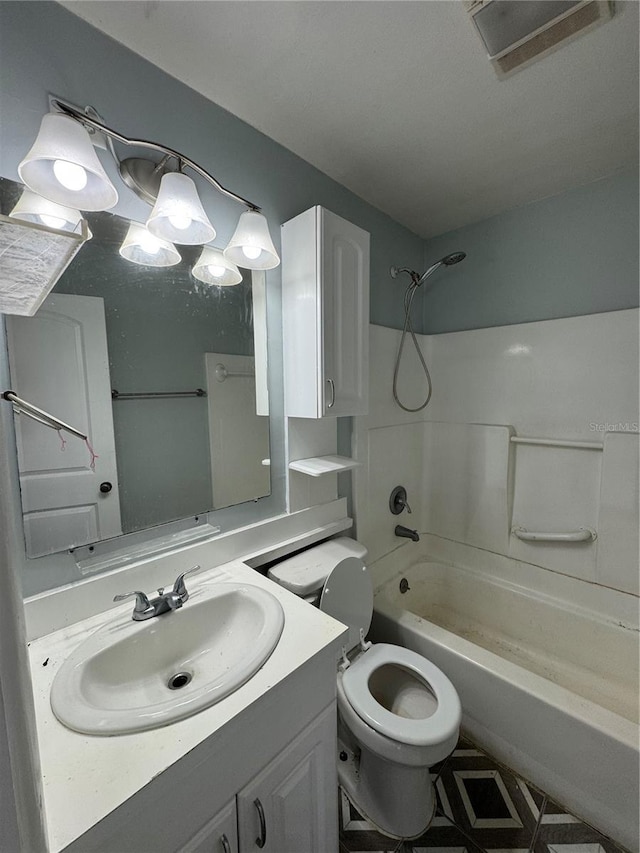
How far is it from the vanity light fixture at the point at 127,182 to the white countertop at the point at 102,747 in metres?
1.08

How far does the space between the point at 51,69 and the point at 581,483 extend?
242cm

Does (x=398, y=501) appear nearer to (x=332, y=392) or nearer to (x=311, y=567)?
(x=311, y=567)

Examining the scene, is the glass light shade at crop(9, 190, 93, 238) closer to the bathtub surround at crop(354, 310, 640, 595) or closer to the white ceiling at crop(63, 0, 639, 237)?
the white ceiling at crop(63, 0, 639, 237)

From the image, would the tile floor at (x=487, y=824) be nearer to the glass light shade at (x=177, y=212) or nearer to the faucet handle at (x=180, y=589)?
the faucet handle at (x=180, y=589)

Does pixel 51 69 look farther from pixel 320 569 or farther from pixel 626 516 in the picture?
pixel 626 516

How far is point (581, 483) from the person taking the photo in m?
1.68

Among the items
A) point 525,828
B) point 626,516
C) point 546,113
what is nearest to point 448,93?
point 546,113

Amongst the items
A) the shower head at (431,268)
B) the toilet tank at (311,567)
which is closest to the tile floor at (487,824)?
the toilet tank at (311,567)

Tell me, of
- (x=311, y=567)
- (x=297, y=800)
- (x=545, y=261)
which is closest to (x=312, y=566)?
(x=311, y=567)

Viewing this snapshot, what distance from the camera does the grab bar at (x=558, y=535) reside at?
166 centimetres

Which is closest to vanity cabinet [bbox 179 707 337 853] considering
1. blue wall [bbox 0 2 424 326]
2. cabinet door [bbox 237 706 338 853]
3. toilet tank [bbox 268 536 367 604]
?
cabinet door [bbox 237 706 338 853]

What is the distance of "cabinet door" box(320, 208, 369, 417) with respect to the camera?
1.27m

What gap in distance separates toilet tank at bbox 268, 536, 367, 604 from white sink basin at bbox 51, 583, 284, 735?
233 mm

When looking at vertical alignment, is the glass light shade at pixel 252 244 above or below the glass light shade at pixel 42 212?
above
